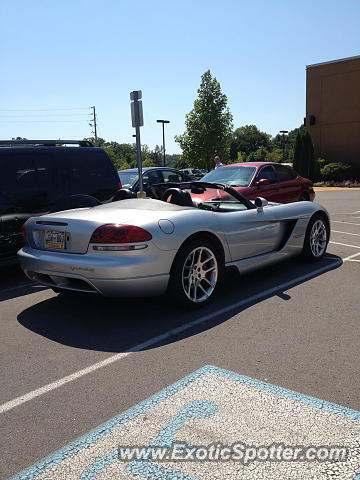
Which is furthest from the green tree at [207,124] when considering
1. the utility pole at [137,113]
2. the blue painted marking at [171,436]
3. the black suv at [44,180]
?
the blue painted marking at [171,436]

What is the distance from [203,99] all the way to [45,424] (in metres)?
39.1

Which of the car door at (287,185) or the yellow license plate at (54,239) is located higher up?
the car door at (287,185)

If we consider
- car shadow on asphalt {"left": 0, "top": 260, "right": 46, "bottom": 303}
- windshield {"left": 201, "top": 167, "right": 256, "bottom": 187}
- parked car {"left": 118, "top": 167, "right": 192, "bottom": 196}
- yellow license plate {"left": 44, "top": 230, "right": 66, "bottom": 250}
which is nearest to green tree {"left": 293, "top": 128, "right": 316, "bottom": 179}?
parked car {"left": 118, "top": 167, "right": 192, "bottom": 196}

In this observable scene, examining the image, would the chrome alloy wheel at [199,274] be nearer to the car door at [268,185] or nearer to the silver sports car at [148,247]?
the silver sports car at [148,247]

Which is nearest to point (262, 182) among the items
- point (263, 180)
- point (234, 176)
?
point (263, 180)

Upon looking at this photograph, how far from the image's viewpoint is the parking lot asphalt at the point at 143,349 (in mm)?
2752

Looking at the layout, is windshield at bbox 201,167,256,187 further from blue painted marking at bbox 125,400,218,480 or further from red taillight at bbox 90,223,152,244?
blue painted marking at bbox 125,400,218,480

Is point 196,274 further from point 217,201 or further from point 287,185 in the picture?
point 287,185

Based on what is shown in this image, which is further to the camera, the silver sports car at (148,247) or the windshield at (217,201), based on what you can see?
the windshield at (217,201)

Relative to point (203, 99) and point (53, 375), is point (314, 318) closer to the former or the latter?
point (53, 375)

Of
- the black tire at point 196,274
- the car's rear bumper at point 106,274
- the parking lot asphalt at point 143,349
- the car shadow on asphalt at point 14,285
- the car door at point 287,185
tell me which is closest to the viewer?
the parking lot asphalt at point 143,349

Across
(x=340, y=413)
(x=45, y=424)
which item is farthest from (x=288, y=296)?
(x=45, y=424)

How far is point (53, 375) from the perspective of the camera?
10.7ft

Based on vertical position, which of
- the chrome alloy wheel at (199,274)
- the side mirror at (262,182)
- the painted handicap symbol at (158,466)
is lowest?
the painted handicap symbol at (158,466)
